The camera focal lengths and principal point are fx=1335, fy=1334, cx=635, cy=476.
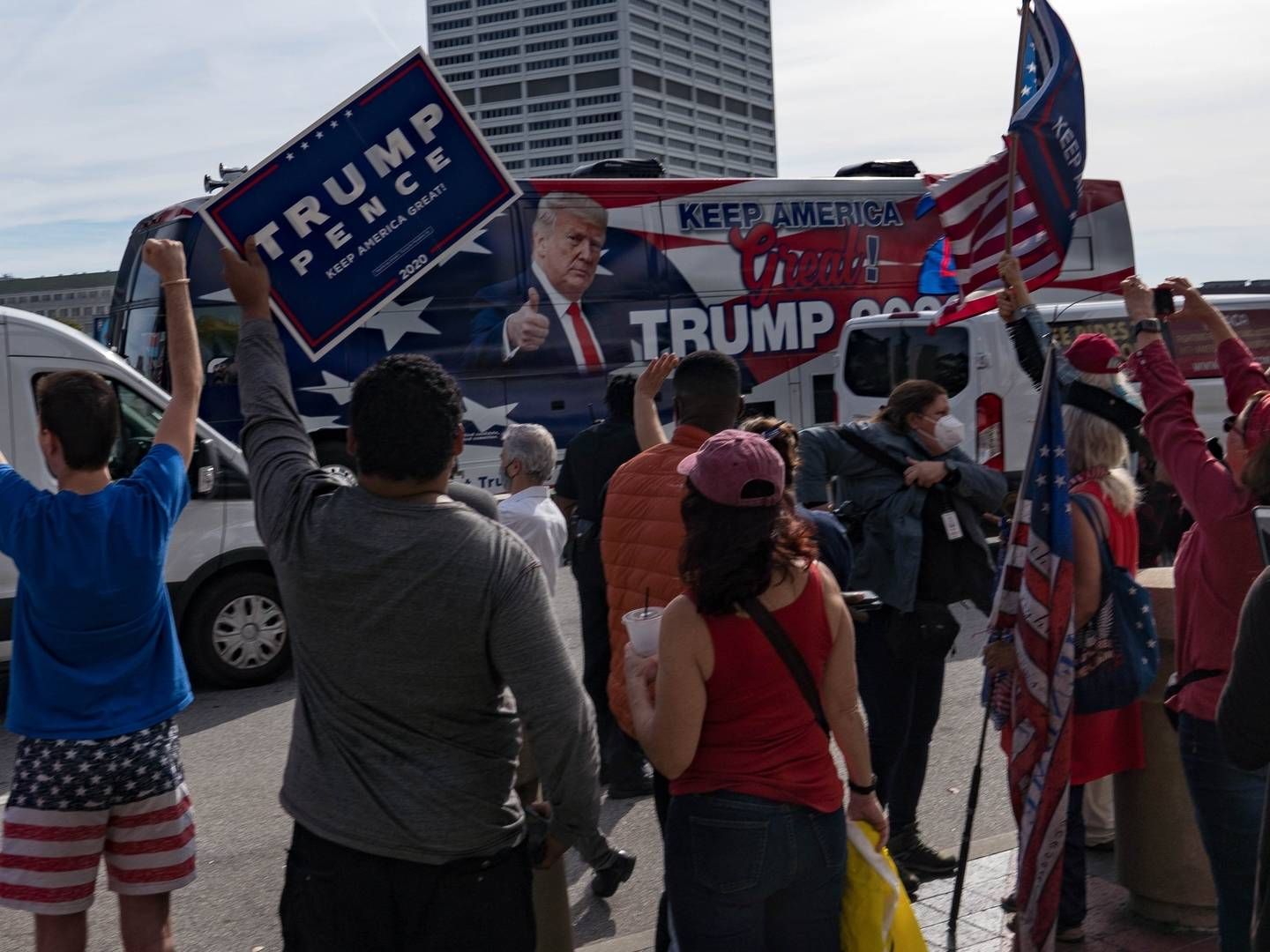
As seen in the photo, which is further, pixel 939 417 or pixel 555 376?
pixel 555 376

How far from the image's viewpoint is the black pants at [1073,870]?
413 centimetres

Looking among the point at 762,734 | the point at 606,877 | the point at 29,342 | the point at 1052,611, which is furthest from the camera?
the point at 29,342

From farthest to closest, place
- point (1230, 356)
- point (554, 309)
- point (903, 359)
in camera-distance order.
Result: point (554, 309)
point (903, 359)
point (1230, 356)

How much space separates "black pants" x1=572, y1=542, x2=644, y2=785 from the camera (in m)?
5.87

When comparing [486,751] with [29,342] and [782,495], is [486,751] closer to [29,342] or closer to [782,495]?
[782,495]

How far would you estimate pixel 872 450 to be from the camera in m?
4.87

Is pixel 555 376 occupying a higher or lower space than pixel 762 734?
higher

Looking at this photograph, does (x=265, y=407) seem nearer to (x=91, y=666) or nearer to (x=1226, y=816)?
(x=91, y=666)

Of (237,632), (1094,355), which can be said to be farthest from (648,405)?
(237,632)

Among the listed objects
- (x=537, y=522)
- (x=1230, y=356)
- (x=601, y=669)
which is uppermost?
(x=1230, y=356)

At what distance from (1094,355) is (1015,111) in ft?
4.18

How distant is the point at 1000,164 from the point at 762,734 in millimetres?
3125

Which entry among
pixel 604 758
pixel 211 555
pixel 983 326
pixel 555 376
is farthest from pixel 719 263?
pixel 604 758

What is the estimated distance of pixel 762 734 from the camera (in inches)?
111
